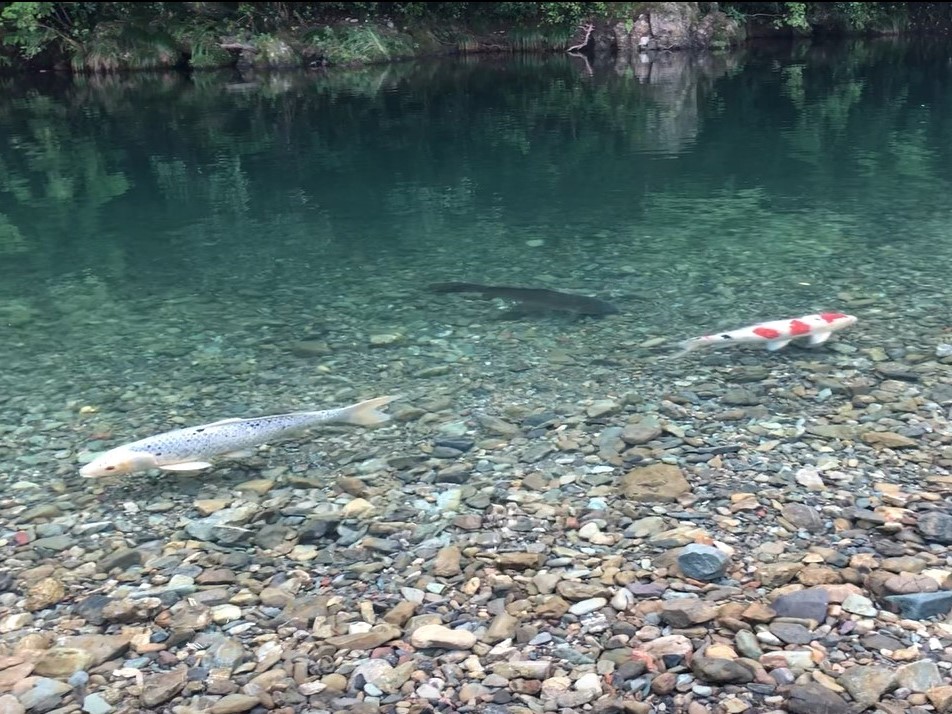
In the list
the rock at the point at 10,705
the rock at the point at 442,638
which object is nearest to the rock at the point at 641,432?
the rock at the point at 442,638

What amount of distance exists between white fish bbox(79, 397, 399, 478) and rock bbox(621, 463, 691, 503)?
1.98 meters

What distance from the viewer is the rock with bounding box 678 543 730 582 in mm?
4340

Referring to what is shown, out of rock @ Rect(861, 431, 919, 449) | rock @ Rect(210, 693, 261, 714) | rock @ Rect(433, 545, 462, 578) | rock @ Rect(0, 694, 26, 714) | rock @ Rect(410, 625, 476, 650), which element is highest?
rock @ Rect(0, 694, 26, 714)

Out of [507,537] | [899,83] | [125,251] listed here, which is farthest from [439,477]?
[899,83]

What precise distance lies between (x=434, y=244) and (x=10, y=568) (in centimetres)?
761

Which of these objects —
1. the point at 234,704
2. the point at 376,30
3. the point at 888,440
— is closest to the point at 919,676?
the point at 888,440

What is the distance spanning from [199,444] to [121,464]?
470 mm

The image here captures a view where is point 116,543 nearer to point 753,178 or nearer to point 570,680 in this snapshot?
point 570,680

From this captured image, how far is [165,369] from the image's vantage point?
7883 millimetres

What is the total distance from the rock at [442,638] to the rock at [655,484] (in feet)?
5.10

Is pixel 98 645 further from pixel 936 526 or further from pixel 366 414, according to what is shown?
pixel 936 526

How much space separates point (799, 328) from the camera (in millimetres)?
7238

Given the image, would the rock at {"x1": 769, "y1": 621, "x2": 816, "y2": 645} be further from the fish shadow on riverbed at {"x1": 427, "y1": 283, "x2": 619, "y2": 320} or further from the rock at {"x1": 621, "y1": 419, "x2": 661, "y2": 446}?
the fish shadow on riverbed at {"x1": 427, "y1": 283, "x2": 619, "y2": 320}

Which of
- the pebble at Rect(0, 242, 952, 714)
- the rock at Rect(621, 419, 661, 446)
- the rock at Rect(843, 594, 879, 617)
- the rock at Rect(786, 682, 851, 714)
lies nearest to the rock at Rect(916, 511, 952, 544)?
the pebble at Rect(0, 242, 952, 714)
